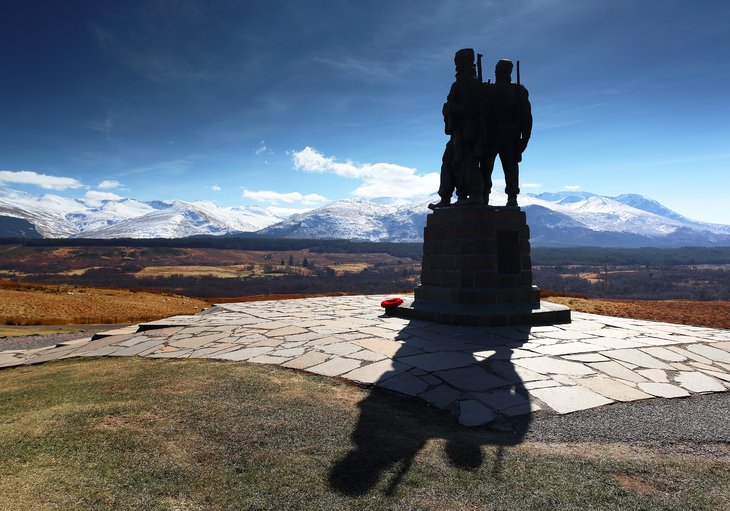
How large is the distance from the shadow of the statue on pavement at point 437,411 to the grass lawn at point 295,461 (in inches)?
1.0

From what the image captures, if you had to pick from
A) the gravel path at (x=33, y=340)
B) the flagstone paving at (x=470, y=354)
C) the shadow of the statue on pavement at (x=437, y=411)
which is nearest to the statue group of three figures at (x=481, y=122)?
the flagstone paving at (x=470, y=354)

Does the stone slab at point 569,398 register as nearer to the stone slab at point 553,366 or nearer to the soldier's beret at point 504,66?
the stone slab at point 553,366

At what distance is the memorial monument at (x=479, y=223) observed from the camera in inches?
411

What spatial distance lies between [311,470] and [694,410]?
4.53 m

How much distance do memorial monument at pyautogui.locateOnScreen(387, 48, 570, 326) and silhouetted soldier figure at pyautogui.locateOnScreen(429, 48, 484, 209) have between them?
24mm

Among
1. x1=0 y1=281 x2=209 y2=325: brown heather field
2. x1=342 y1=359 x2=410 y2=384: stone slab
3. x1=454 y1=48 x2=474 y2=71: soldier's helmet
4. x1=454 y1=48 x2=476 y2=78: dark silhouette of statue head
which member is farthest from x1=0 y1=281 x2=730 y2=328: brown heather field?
x1=342 y1=359 x2=410 y2=384: stone slab

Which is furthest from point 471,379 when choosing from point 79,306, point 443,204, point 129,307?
point 79,306

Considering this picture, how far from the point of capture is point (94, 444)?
3717mm

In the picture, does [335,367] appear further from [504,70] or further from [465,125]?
[504,70]

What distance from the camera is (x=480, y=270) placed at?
10.5m

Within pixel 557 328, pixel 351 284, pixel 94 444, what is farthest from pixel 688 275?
pixel 94 444

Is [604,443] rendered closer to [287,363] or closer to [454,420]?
[454,420]

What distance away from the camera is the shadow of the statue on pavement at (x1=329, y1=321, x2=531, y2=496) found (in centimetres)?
361

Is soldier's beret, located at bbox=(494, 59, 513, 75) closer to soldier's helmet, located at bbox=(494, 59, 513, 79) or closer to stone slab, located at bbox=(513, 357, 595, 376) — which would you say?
soldier's helmet, located at bbox=(494, 59, 513, 79)
